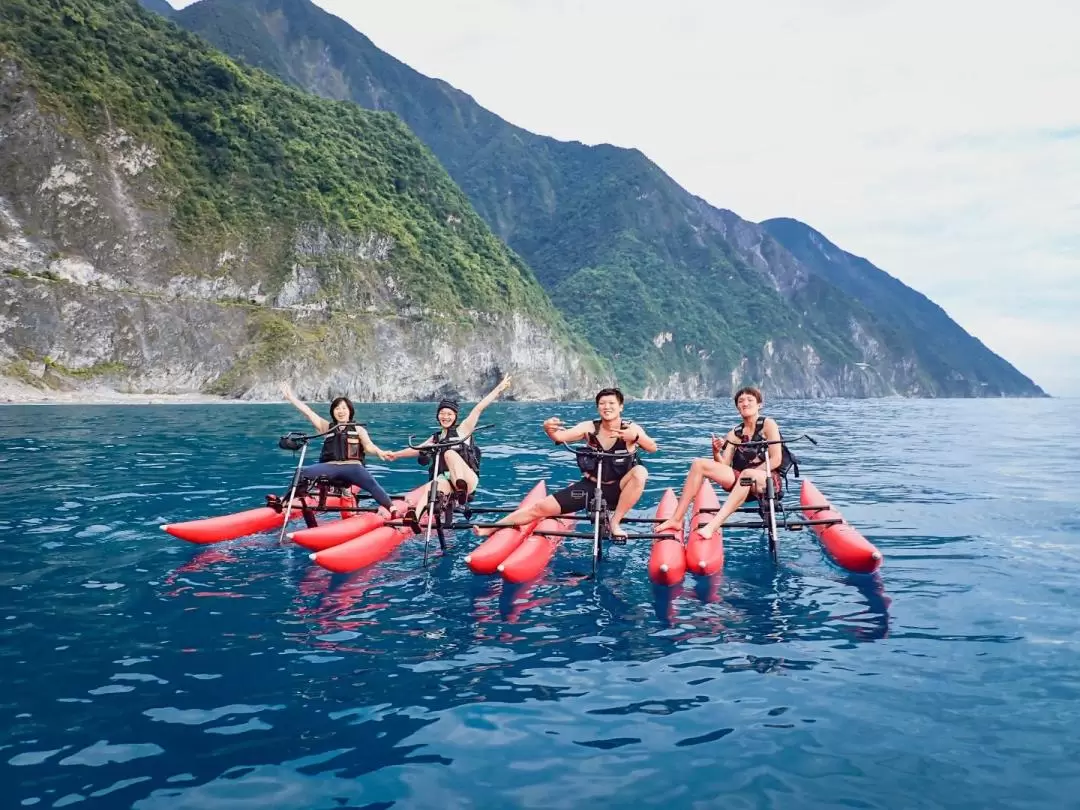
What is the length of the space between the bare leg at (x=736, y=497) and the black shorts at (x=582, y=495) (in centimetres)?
118

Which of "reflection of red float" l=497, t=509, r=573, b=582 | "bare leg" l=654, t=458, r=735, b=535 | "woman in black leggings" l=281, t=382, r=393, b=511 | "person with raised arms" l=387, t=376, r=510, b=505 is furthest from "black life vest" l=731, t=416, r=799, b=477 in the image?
"woman in black leggings" l=281, t=382, r=393, b=511

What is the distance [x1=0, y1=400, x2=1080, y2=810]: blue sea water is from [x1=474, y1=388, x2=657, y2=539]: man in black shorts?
2.48 feet

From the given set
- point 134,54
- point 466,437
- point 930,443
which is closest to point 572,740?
point 466,437

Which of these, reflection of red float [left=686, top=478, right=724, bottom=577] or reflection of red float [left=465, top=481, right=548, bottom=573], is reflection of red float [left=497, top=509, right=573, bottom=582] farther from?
reflection of red float [left=686, top=478, right=724, bottom=577]

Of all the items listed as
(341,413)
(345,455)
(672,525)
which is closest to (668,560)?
(672,525)

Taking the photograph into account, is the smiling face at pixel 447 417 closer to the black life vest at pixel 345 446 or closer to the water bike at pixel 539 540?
the black life vest at pixel 345 446

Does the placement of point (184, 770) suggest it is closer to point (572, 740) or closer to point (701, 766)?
point (572, 740)

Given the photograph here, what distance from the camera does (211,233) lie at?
7375 centimetres

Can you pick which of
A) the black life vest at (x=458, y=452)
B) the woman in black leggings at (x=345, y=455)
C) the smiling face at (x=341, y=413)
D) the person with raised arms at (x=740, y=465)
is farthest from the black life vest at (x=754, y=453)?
the smiling face at (x=341, y=413)

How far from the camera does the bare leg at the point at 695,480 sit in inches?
343

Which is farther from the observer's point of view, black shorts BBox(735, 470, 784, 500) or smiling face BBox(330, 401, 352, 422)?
smiling face BBox(330, 401, 352, 422)

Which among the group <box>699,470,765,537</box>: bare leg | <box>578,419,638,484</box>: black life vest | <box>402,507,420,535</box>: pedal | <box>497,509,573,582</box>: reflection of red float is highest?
<box>578,419,638,484</box>: black life vest

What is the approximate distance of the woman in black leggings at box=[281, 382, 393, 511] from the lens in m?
9.78

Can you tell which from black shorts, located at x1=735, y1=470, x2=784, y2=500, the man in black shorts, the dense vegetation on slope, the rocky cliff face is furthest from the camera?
the dense vegetation on slope
